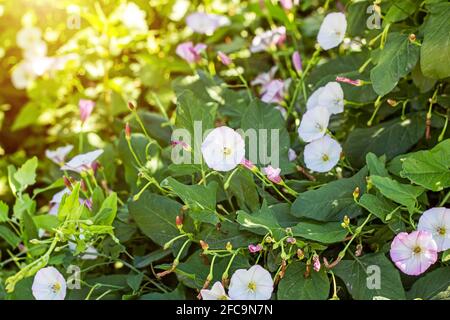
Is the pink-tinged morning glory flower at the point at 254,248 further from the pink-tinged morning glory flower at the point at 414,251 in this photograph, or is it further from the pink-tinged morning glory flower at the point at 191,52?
the pink-tinged morning glory flower at the point at 191,52

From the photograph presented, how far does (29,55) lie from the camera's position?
182 centimetres

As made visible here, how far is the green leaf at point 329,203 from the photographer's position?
1097 mm

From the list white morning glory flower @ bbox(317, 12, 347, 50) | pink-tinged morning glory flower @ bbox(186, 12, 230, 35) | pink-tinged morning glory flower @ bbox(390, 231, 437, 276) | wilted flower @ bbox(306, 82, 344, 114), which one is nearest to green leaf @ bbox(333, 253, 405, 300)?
pink-tinged morning glory flower @ bbox(390, 231, 437, 276)

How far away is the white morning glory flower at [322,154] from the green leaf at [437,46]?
18cm

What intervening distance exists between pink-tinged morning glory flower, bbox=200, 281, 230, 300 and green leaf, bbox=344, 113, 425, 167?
1.15 ft

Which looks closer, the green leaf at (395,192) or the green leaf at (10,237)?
the green leaf at (395,192)

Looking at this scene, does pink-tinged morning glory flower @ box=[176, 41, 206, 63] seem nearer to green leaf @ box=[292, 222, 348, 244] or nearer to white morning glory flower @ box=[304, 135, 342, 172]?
white morning glory flower @ box=[304, 135, 342, 172]

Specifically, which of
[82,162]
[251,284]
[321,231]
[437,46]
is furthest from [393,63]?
[82,162]

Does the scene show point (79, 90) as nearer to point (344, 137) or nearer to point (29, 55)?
point (29, 55)

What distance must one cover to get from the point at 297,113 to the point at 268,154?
0.28m

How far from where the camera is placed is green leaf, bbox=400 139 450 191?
3.42ft

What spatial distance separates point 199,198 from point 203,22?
64 cm

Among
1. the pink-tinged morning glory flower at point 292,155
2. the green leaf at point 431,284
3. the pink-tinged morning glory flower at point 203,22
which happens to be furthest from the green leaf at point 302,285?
the pink-tinged morning glory flower at point 203,22

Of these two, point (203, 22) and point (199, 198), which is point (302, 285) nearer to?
point (199, 198)
